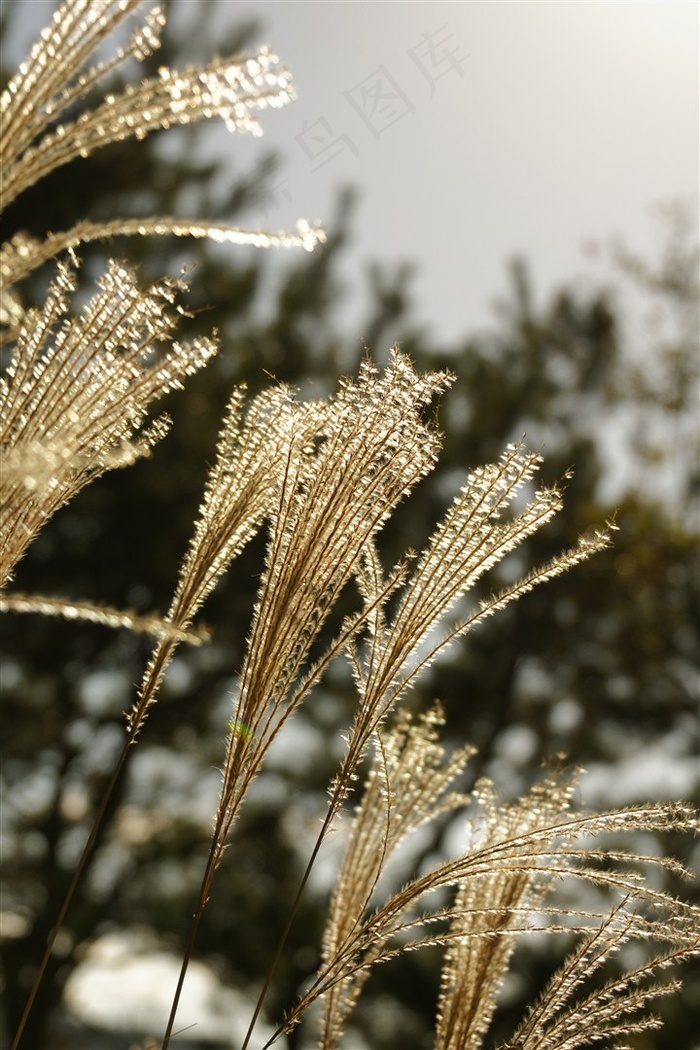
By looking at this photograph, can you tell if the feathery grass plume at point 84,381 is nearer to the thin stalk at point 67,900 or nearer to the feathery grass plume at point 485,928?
the thin stalk at point 67,900

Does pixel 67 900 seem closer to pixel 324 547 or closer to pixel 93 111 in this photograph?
pixel 324 547

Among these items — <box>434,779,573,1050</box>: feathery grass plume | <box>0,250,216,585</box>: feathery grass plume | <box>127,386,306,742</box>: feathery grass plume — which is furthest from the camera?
<box>434,779,573,1050</box>: feathery grass plume

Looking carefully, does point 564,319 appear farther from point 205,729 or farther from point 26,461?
point 26,461

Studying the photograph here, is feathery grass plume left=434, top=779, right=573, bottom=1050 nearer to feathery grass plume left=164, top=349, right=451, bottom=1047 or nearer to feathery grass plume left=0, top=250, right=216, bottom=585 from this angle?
feathery grass plume left=164, top=349, right=451, bottom=1047

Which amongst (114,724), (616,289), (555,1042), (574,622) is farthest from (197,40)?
(555,1042)

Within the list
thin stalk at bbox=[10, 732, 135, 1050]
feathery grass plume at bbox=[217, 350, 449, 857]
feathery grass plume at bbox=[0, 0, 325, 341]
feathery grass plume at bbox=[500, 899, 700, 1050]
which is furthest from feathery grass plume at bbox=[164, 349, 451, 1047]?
→ feathery grass plume at bbox=[500, 899, 700, 1050]

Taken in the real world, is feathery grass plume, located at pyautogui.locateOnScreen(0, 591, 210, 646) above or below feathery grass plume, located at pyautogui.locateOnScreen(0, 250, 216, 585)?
below

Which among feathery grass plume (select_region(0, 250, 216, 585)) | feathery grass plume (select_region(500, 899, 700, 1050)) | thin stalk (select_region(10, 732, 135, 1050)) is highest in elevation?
feathery grass plume (select_region(0, 250, 216, 585))

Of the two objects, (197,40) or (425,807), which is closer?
(425,807)
